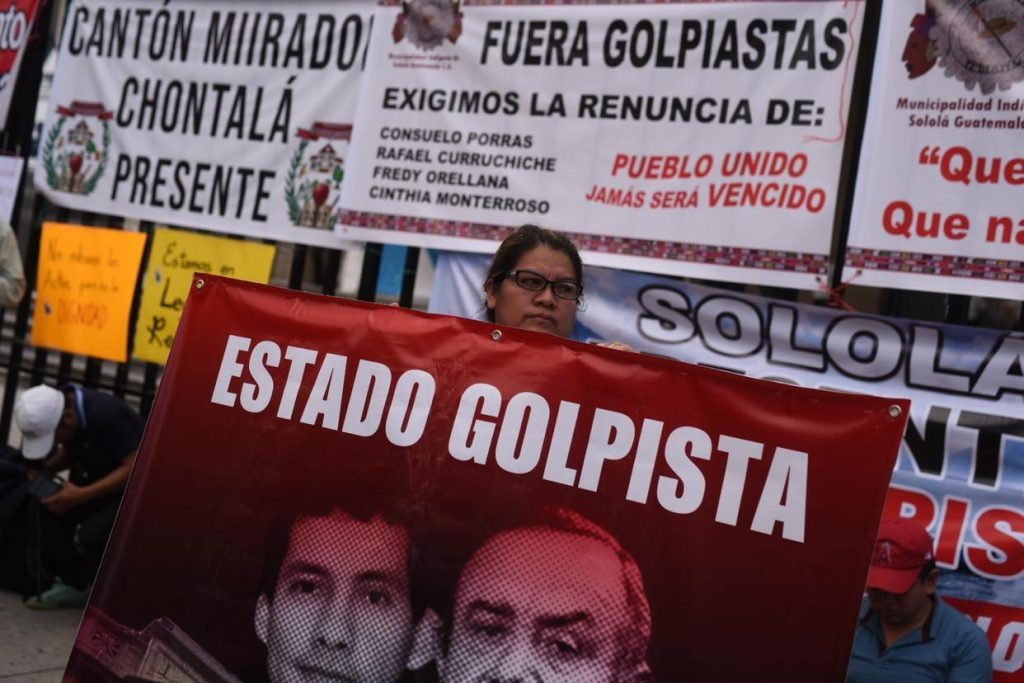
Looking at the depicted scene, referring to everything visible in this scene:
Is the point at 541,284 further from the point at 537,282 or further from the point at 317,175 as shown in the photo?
the point at 317,175

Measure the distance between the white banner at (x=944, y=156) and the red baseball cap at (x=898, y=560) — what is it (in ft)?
3.10

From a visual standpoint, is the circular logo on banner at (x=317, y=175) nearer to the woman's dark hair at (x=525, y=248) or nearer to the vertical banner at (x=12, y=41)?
the vertical banner at (x=12, y=41)

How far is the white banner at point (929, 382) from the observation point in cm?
383

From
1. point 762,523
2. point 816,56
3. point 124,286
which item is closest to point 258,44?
point 124,286

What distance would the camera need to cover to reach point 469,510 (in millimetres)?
2354

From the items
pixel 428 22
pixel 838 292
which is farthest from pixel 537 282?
pixel 428 22

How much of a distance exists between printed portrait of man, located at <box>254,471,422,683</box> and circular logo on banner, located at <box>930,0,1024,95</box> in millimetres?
2859

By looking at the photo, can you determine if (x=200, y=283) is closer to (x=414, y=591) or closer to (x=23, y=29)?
(x=414, y=591)

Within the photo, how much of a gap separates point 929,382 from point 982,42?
50.3 inches

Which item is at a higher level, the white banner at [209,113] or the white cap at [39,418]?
the white banner at [209,113]

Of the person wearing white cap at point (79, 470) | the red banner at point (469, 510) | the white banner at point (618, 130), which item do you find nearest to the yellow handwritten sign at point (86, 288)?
the person wearing white cap at point (79, 470)

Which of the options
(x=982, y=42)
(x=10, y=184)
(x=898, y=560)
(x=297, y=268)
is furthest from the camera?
(x=10, y=184)

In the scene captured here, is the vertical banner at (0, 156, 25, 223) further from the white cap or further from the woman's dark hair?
the woman's dark hair

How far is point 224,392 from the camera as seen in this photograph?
2580 millimetres
